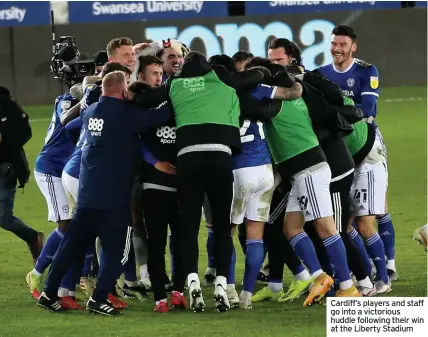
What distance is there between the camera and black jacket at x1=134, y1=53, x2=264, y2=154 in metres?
8.64

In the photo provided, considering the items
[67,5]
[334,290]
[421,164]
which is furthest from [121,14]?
[334,290]

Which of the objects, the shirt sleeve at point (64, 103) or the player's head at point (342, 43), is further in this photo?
the player's head at point (342, 43)

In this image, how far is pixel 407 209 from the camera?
1398 cm

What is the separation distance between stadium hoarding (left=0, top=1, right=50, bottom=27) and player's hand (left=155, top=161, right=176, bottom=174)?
16939 mm

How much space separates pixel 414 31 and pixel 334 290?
16.8 metres

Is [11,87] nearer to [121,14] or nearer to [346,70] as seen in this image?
[121,14]

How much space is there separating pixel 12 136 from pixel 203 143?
2748mm

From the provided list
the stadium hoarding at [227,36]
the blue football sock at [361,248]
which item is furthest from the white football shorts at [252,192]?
the stadium hoarding at [227,36]

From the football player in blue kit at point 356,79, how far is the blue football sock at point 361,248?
29.0 inches

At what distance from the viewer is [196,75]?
8.71 metres

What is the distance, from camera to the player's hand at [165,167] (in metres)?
8.88

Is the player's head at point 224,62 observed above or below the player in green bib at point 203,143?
above

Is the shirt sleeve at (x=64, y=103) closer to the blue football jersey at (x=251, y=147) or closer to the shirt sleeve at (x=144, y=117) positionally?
the shirt sleeve at (x=144, y=117)
